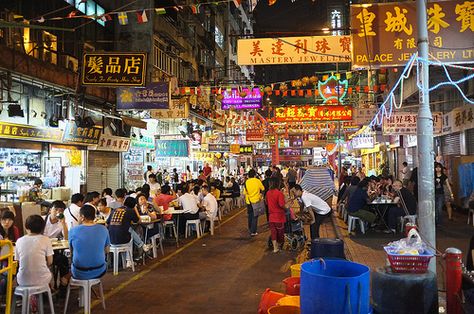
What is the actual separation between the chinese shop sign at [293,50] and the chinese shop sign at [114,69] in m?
3.31

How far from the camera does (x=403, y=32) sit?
8852 mm

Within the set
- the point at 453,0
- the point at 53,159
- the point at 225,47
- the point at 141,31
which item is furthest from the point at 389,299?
the point at 225,47

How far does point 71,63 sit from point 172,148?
287 inches

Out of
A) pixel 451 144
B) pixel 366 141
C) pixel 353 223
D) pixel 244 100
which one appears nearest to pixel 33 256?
pixel 353 223

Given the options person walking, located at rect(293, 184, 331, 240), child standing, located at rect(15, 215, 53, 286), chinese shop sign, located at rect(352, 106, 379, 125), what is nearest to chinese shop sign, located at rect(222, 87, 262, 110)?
chinese shop sign, located at rect(352, 106, 379, 125)

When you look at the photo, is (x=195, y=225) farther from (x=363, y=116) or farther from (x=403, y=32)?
(x=363, y=116)

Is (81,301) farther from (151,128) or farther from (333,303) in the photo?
(151,128)

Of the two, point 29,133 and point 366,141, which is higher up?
point 366,141

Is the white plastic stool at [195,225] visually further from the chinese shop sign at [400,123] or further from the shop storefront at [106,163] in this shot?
the chinese shop sign at [400,123]

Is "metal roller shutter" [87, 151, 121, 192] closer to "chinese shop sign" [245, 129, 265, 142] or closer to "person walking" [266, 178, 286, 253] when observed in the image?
"person walking" [266, 178, 286, 253]

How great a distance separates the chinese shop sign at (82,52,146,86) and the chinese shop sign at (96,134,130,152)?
18.5 ft

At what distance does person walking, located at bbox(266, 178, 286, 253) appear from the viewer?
11.1 m

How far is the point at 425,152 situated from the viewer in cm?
589

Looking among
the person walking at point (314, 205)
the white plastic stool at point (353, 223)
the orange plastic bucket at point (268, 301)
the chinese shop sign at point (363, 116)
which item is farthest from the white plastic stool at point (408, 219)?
the chinese shop sign at point (363, 116)
